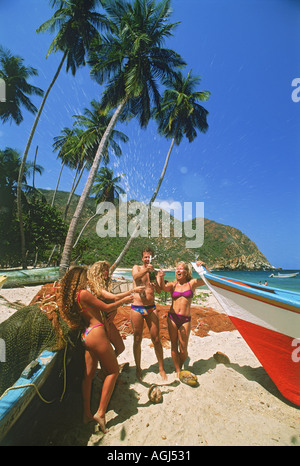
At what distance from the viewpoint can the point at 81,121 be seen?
16.0 meters

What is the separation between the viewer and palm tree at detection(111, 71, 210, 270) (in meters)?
13.0

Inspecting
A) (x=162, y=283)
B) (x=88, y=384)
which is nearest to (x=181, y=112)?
(x=162, y=283)

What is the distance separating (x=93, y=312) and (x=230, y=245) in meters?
84.9

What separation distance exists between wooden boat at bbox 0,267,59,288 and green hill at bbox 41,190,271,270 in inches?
606

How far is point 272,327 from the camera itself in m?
2.65

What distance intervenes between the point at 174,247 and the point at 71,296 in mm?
64710

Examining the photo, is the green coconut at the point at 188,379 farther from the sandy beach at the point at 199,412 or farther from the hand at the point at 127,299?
the hand at the point at 127,299

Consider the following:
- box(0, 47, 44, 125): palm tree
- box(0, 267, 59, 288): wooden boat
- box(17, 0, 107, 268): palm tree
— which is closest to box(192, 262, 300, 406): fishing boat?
box(0, 267, 59, 288): wooden boat

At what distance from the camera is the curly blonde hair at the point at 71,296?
2029mm

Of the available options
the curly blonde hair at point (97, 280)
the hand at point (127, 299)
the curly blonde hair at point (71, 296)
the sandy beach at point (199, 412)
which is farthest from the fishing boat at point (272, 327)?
the curly blonde hair at point (71, 296)

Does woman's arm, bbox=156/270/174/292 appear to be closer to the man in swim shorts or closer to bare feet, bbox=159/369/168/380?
the man in swim shorts

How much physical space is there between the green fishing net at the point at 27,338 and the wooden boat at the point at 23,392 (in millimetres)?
160

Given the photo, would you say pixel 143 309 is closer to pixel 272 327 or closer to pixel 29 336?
pixel 29 336
